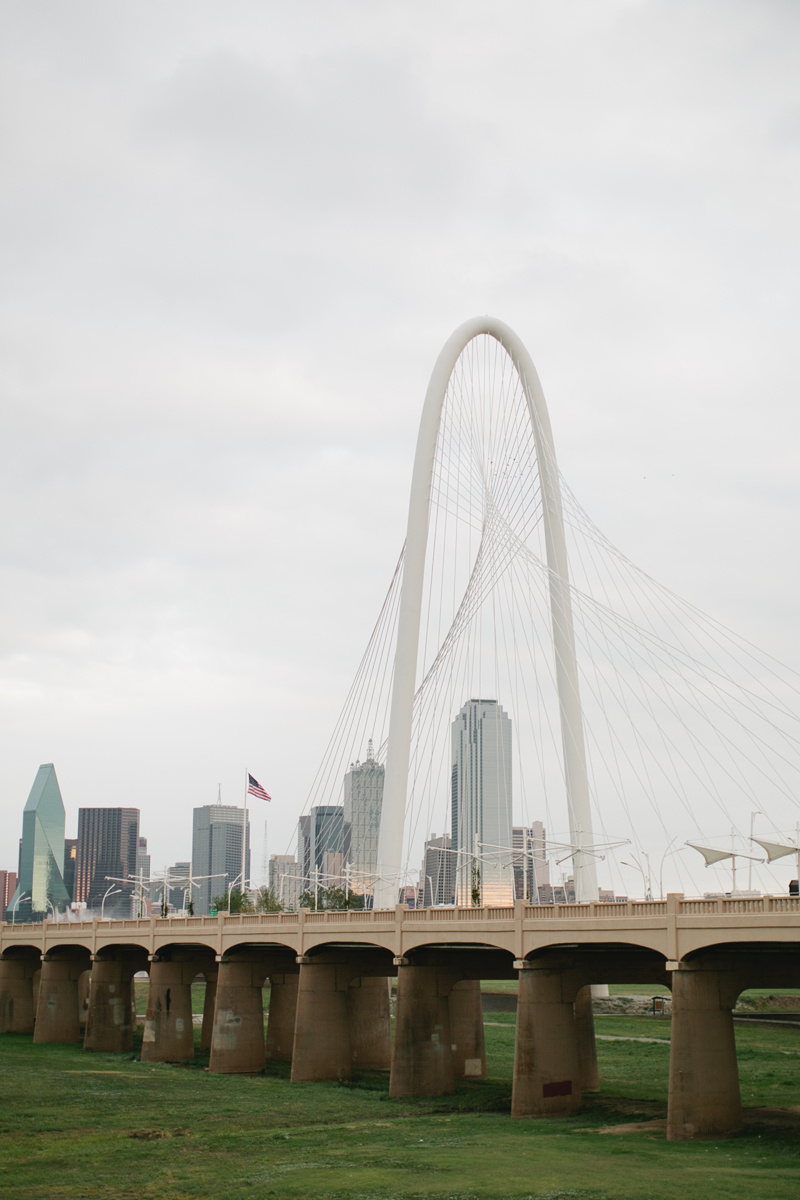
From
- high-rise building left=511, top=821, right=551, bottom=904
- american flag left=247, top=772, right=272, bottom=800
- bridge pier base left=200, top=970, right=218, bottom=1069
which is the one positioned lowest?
bridge pier base left=200, top=970, right=218, bottom=1069

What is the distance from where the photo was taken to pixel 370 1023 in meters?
59.0

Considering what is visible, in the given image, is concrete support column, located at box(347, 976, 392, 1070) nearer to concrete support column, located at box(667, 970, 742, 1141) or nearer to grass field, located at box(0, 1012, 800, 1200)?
grass field, located at box(0, 1012, 800, 1200)

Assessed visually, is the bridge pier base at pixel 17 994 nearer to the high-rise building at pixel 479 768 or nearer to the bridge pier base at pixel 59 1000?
the bridge pier base at pixel 59 1000

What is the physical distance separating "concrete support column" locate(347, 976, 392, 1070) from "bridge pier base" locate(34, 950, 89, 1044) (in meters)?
20.4

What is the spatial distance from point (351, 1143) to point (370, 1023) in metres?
24.5

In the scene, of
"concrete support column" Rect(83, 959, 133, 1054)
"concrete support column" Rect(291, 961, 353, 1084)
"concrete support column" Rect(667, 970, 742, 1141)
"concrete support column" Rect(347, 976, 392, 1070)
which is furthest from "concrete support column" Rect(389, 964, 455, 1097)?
"concrete support column" Rect(83, 959, 133, 1054)

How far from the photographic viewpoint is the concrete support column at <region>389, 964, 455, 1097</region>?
4612cm

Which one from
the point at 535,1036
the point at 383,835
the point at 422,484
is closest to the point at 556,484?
the point at 422,484

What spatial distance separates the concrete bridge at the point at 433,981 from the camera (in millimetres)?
35781

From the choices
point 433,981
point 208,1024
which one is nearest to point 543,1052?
point 433,981

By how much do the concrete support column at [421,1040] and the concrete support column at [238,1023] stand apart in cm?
1142

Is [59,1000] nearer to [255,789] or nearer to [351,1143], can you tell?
[255,789]

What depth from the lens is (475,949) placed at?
48125 mm

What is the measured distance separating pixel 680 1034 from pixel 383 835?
78.3 feet
